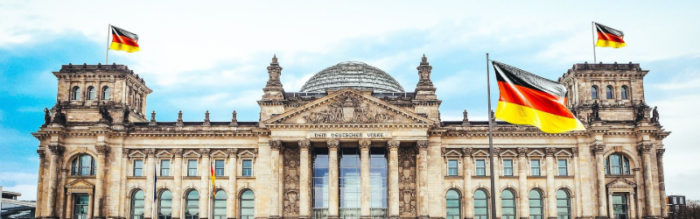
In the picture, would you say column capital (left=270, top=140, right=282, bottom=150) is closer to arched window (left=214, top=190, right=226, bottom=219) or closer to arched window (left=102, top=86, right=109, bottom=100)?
arched window (left=214, top=190, right=226, bottom=219)

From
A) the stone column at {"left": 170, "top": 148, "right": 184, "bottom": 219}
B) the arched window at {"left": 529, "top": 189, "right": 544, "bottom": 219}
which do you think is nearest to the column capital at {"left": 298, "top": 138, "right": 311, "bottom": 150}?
the stone column at {"left": 170, "top": 148, "right": 184, "bottom": 219}

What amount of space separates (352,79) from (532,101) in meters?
46.8

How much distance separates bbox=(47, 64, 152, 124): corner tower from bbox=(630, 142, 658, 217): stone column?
49745mm

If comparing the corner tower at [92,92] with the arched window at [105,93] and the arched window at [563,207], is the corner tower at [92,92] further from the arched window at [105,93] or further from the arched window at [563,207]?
the arched window at [563,207]

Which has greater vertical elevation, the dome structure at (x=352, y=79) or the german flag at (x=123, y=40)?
the german flag at (x=123, y=40)

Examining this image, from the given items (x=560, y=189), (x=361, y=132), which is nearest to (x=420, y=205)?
(x=361, y=132)

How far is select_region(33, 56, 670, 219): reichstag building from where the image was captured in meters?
62.6

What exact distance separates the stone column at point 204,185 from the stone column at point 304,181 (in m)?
9.54

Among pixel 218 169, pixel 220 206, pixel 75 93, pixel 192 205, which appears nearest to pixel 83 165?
pixel 75 93

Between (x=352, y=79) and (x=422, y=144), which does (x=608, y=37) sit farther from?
(x=352, y=79)

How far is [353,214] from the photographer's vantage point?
63750mm

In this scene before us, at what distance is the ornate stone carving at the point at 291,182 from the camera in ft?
209

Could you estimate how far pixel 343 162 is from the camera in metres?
65.4

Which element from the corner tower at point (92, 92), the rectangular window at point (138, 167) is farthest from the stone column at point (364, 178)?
the corner tower at point (92, 92)
